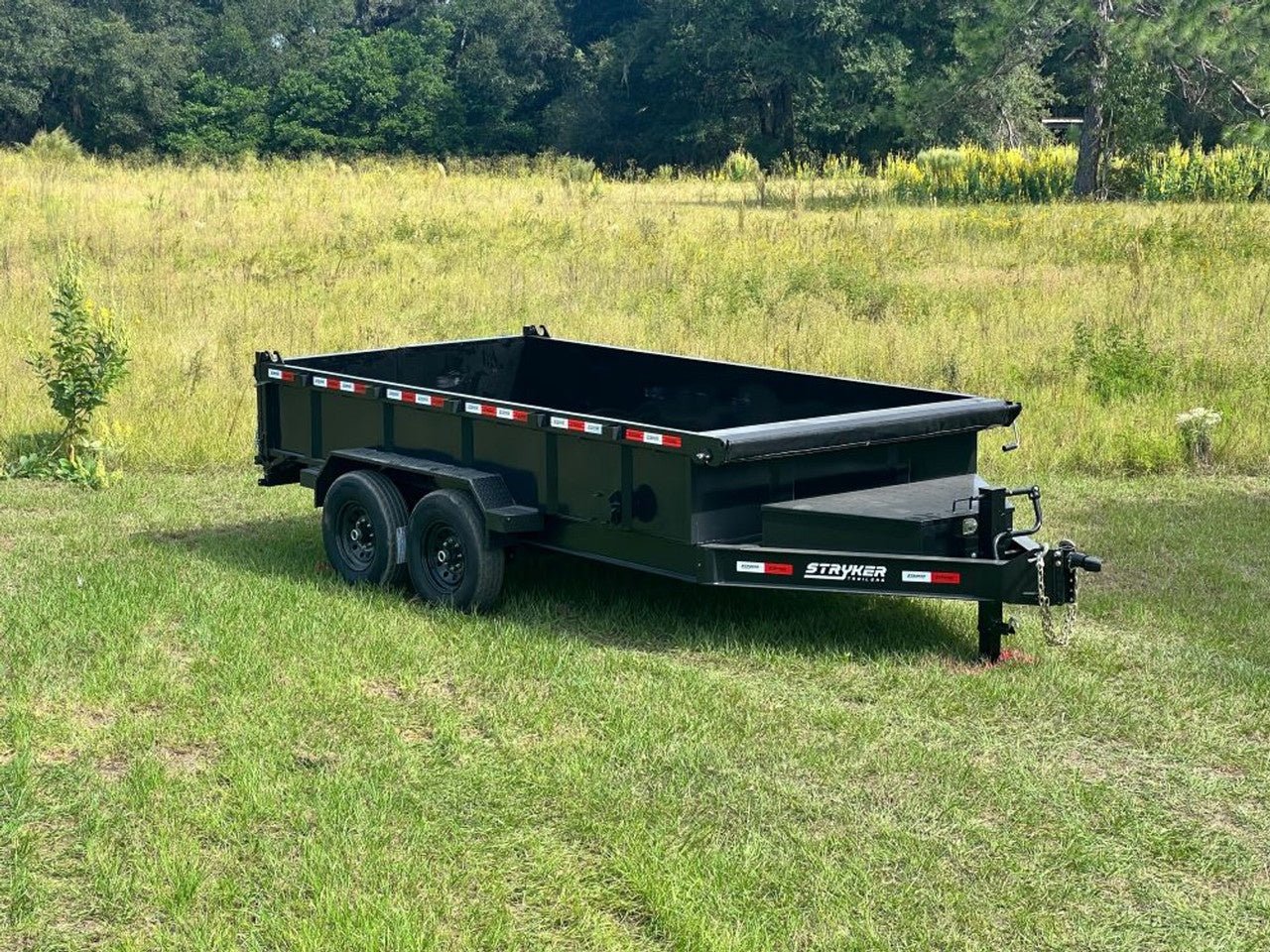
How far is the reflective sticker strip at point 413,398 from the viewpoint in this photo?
28.8ft

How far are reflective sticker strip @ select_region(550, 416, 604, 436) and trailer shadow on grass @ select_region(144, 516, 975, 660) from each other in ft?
3.19

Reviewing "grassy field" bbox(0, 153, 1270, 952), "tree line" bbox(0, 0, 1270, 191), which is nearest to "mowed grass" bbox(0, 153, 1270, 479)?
"grassy field" bbox(0, 153, 1270, 952)

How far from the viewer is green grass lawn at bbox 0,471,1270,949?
5246 millimetres

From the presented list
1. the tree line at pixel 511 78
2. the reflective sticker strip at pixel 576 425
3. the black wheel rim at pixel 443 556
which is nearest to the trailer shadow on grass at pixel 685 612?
the black wheel rim at pixel 443 556

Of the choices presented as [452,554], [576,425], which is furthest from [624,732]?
[452,554]

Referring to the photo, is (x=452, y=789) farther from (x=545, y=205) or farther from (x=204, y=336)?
(x=545, y=205)

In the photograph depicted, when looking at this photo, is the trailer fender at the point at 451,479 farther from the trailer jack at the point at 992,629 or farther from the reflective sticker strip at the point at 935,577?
the trailer jack at the point at 992,629

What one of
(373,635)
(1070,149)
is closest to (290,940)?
(373,635)

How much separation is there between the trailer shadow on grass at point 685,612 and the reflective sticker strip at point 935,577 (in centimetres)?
53

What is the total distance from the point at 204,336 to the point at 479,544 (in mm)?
9035

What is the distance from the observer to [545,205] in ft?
84.2

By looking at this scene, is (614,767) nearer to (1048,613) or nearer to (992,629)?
(992,629)

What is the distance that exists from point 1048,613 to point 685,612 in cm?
189

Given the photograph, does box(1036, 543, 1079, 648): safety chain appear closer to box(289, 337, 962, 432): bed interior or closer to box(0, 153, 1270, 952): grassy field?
box(0, 153, 1270, 952): grassy field
